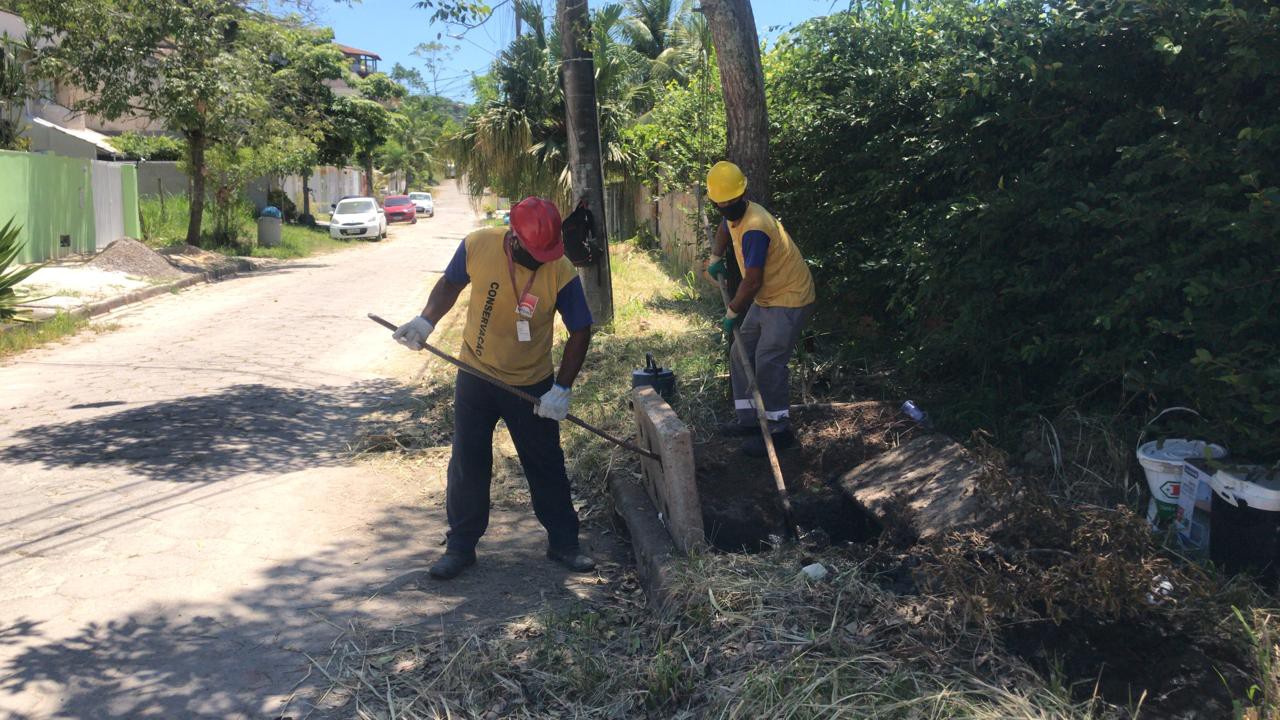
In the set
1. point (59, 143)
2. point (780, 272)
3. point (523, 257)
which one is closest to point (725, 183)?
point (780, 272)

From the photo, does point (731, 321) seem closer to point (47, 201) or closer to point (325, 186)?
point (47, 201)

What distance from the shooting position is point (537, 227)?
15.1 ft

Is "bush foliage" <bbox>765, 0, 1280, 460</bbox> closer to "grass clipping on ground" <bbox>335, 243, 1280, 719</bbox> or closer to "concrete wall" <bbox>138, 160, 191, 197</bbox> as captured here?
"grass clipping on ground" <bbox>335, 243, 1280, 719</bbox>

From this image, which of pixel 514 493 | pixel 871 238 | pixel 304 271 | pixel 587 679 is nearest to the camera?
pixel 587 679

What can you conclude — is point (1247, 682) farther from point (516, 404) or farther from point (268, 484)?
point (268, 484)

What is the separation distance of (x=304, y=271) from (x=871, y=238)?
16.9m

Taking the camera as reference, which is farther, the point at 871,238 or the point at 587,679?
the point at 871,238

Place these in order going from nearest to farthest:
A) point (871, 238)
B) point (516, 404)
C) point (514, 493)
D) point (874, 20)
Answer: point (516, 404) < point (514, 493) < point (871, 238) < point (874, 20)

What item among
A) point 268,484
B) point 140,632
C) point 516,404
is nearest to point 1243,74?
point 516,404

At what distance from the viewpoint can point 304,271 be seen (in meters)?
21.4

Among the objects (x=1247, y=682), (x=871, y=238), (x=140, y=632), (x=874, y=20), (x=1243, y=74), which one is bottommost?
(x=140, y=632)

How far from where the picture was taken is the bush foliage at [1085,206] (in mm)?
3842

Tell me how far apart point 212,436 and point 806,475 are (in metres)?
4.44

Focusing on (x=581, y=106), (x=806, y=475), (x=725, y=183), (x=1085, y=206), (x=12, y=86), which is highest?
(x=12, y=86)
